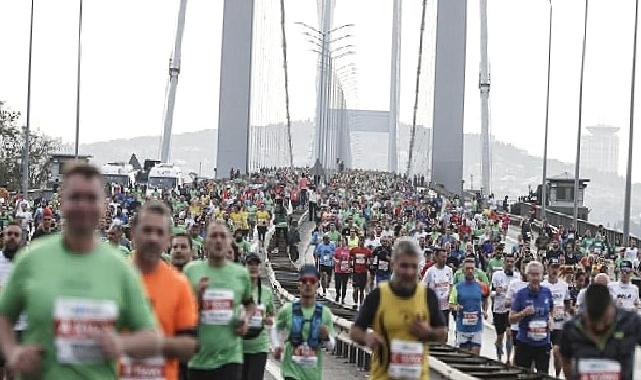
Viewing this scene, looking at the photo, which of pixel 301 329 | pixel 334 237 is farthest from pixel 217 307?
pixel 334 237

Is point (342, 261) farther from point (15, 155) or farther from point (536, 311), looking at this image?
point (15, 155)

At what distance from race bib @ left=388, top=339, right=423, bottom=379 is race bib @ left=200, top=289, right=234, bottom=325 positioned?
1.68m

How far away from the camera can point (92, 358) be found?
18.4 ft

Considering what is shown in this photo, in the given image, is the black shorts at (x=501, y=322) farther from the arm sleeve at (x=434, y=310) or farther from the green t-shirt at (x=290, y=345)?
the arm sleeve at (x=434, y=310)

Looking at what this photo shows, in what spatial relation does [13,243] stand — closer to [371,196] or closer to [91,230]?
[91,230]

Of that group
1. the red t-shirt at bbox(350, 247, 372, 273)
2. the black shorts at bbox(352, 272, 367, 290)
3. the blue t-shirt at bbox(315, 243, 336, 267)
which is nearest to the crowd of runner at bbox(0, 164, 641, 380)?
the black shorts at bbox(352, 272, 367, 290)

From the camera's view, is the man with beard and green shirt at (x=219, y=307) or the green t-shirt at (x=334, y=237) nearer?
the man with beard and green shirt at (x=219, y=307)

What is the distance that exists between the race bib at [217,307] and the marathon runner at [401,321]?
5.03 feet

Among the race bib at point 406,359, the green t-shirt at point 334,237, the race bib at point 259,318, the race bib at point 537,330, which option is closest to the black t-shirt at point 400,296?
the race bib at point 406,359

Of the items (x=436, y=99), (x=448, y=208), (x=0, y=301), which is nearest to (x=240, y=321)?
(x=0, y=301)

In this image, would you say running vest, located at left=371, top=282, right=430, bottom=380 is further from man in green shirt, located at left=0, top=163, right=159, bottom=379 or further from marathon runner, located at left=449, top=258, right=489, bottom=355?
marathon runner, located at left=449, top=258, right=489, bottom=355

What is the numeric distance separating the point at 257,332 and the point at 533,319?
4509 millimetres

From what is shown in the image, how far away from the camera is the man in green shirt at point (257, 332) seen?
1254 cm

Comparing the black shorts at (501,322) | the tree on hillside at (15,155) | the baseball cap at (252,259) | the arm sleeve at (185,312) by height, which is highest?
the tree on hillside at (15,155)
